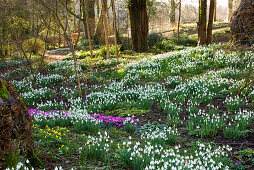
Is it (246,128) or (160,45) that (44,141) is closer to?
(246,128)

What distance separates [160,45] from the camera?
17.7 m

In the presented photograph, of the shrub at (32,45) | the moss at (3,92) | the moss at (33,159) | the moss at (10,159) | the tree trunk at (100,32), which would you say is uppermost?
the tree trunk at (100,32)

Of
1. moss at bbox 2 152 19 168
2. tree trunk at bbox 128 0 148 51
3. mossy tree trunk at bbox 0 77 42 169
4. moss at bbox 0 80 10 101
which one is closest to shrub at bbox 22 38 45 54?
moss at bbox 0 80 10 101

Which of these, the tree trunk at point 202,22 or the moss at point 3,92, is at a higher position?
the tree trunk at point 202,22

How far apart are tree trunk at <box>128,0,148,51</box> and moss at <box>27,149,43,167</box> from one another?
47.1 ft

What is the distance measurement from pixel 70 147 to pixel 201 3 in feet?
42.9

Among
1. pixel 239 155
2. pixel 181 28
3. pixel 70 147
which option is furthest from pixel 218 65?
pixel 181 28

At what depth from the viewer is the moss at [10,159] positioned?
2.25 meters

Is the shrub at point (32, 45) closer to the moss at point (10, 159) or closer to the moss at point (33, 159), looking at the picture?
the moss at point (33, 159)

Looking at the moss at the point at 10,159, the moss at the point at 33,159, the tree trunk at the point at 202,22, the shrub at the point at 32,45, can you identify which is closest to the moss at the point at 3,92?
the moss at the point at 10,159

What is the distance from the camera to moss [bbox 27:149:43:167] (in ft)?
8.79

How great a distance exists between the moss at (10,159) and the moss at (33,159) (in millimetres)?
288

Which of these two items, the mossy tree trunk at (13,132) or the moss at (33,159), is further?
the moss at (33,159)

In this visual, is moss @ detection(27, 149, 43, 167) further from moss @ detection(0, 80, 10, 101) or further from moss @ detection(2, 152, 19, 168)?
moss @ detection(0, 80, 10, 101)
